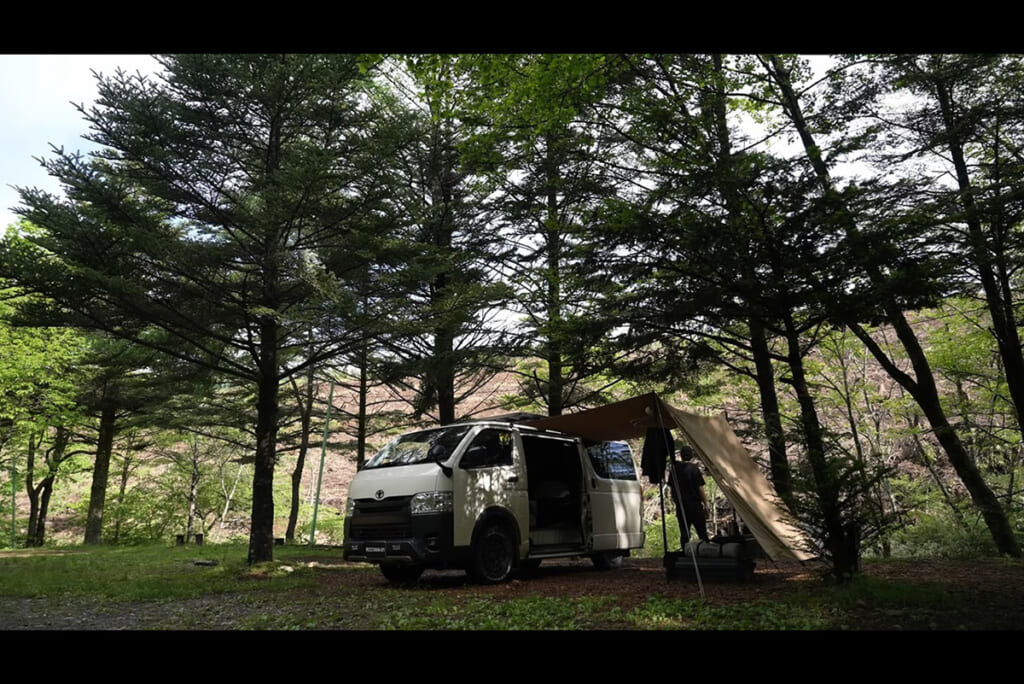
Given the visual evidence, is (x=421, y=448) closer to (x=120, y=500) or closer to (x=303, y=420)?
(x=303, y=420)

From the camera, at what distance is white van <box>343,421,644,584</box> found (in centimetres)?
878

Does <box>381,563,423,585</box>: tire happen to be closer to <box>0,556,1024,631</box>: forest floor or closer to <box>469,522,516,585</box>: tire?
<box>0,556,1024,631</box>: forest floor

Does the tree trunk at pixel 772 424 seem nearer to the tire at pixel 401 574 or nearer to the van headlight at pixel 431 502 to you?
the van headlight at pixel 431 502

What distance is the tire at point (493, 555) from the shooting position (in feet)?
29.7

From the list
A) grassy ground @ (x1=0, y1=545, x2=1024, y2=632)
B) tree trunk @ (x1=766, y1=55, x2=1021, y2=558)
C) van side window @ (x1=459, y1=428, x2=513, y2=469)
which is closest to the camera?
grassy ground @ (x1=0, y1=545, x2=1024, y2=632)

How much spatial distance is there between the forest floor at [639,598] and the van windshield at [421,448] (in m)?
1.74

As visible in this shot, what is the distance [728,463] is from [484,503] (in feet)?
11.1

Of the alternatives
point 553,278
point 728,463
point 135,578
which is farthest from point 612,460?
point 135,578

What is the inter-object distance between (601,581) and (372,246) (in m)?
7.47

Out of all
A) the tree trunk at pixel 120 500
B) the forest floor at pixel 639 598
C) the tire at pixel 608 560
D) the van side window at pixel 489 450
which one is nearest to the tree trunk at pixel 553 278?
the tire at pixel 608 560

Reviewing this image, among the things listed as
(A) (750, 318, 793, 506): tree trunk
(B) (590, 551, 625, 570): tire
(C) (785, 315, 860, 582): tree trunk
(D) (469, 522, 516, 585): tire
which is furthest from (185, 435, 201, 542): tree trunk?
(C) (785, 315, 860, 582): tree trunk

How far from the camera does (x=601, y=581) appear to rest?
9.66 metres

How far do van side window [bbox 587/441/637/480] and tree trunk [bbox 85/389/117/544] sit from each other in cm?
1805
